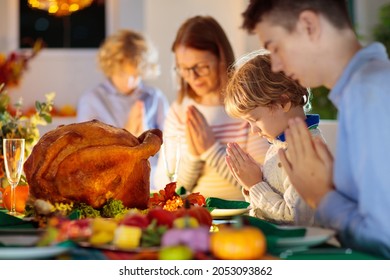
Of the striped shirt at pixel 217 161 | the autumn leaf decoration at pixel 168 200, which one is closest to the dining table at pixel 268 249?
the autumn leaf decoration at pixel 168 200

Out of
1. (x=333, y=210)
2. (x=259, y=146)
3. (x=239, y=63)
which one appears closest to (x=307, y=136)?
(x=333, y=210)

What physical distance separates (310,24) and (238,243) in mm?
320

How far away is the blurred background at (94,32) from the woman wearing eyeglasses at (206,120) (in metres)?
3.00

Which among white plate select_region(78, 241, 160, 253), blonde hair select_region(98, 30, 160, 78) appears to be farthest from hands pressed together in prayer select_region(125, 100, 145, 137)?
white plate select_region(78, 241, 160, 253)

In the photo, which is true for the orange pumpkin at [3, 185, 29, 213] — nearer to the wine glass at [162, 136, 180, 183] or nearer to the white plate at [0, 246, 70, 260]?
the wine glass at [162, 136, 180, 183]

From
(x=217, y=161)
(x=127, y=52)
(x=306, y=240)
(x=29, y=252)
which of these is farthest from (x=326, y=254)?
(x=127, y=52)

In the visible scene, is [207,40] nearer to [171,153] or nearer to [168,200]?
[171,153]

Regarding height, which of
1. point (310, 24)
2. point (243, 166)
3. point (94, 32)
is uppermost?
point (94, 32)

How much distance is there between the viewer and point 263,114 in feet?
5.45

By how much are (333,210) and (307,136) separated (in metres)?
0.13

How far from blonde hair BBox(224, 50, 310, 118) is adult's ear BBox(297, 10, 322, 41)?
1.89ft

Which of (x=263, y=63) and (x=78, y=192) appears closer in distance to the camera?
(x=78, y=192)
